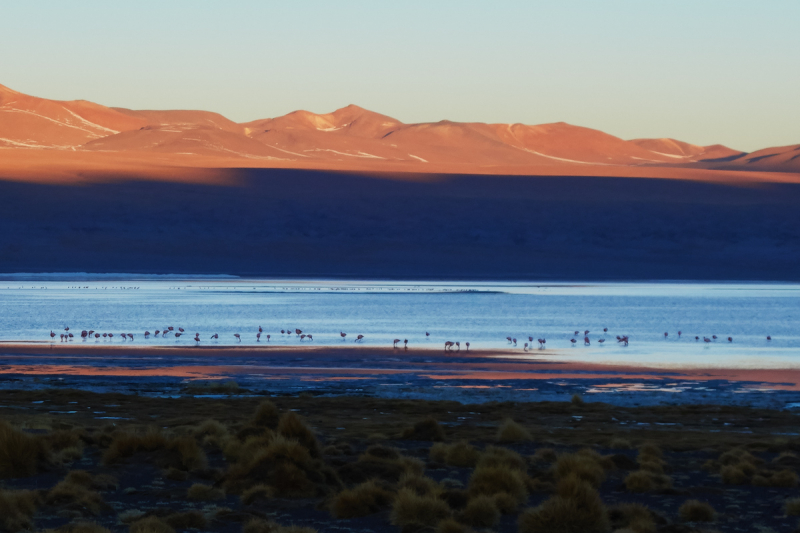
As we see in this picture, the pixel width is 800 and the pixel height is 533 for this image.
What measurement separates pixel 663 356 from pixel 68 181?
9452 cm

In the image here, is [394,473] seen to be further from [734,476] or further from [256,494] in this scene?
[734,476]

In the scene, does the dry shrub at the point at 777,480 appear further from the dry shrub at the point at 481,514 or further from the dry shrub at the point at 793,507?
the dry shrub at the point at 481,514

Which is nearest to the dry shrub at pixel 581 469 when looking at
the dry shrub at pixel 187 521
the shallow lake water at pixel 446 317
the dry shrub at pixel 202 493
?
the dry shrub at pixel 202 493

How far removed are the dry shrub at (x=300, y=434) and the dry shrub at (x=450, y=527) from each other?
9.50 feet

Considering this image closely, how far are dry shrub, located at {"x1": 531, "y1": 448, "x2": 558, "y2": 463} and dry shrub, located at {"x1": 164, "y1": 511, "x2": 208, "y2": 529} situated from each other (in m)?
4.82

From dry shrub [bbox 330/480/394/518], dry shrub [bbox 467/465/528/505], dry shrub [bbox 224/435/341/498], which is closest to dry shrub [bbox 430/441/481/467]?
dry shrub [bbox 467/465/528/505]

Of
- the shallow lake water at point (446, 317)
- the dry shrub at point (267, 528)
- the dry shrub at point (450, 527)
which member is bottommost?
the dry shrub at point (267, 528)

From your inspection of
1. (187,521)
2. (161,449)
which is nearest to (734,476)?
(187,521)

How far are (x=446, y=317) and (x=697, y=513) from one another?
112 feet

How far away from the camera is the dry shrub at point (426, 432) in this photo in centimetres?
1431

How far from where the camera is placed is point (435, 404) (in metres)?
18.7

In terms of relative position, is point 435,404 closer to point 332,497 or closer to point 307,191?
point 332,497

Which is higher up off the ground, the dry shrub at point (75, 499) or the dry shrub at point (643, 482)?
the dry shrub at point (643, 482)

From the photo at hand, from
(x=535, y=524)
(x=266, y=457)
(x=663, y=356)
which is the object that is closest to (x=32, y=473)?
(x=266, y=457)
